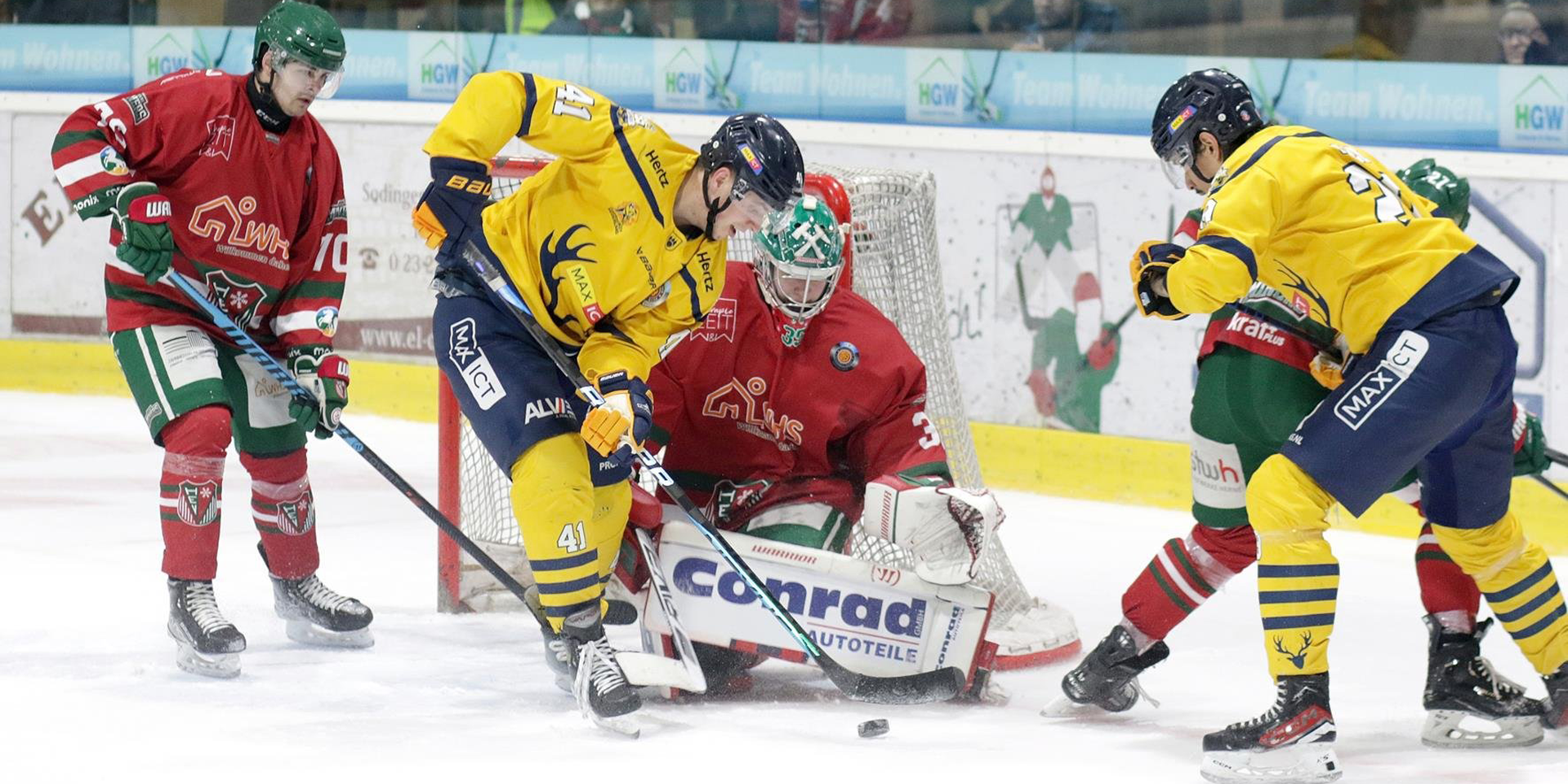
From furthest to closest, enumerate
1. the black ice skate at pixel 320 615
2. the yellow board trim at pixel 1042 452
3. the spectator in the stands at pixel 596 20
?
1. the spectator in the stands at pixel 596 20
2. the yellow board trim at pixel 1042 452
3. the black ice skate at pixel 320 615

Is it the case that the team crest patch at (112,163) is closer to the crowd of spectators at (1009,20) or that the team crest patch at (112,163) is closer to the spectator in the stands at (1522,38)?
the crowd of spectators at (1009,20)

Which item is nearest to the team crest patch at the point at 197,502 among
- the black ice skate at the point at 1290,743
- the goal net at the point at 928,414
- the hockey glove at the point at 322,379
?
the hockey glove at the point at 322,379

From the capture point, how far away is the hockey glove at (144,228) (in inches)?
136

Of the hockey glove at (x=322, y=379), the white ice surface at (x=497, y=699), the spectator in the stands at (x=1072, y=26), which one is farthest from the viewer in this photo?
the spectator in the stands at (x=1072, y=26)

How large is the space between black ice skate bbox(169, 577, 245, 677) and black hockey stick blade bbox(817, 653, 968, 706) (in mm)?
1122

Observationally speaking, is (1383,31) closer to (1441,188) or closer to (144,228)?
(1441,188)

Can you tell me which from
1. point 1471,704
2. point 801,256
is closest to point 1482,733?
point 1471,704

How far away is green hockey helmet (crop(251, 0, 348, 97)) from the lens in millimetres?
3570

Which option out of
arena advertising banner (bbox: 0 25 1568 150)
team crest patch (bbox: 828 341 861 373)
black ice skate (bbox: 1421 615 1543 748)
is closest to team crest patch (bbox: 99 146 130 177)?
team crest patch (bbox: 828 341 861 373)

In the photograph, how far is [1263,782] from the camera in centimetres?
294

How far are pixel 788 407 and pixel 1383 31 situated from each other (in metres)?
2.76

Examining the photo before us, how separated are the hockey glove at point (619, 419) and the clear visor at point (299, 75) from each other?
851mm

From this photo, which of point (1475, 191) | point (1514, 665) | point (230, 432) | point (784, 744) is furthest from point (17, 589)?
point (1475, 191)

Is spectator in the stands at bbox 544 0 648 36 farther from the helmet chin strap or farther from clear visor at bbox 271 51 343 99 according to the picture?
the helmet chin strap
